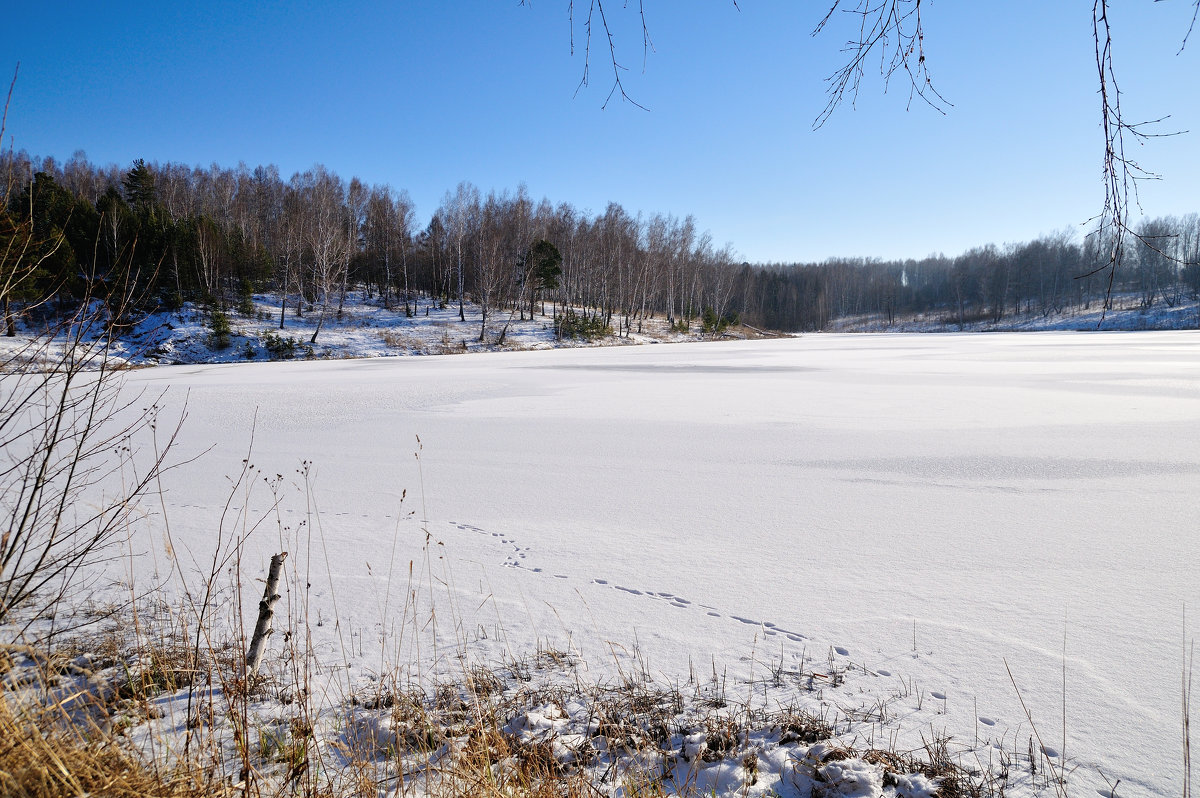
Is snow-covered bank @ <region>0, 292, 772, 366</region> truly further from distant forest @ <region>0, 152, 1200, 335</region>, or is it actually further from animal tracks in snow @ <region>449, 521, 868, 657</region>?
animal tracks in snow @ <region>449, 521, 868, 657</region>

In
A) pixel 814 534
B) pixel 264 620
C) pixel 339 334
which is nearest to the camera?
pixel 264 620

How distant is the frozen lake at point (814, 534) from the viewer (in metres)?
2.42

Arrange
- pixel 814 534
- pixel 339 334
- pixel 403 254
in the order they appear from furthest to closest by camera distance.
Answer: pixel 403 254
pixel 339 334
pixel 814 534

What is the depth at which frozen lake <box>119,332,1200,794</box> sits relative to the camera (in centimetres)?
242

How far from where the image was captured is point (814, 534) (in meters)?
3.88

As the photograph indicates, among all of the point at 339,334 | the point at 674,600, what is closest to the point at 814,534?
the point at 674,600

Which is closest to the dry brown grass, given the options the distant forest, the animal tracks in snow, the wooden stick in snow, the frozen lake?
the wooden stick in snow

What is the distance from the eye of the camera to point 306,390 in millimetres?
11695

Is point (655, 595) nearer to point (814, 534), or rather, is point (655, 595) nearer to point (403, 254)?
point (814, 534)

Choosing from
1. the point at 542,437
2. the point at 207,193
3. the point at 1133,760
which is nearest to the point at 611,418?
the point at 542,437

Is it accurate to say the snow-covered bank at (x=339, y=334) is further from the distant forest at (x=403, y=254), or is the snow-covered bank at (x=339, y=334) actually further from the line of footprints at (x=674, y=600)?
the line of footprints at (x=674, y=600)

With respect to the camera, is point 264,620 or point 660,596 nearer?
point 264,620

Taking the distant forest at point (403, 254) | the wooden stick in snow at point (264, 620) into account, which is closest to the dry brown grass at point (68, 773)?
the wooden stick in snow at point (264, 620)

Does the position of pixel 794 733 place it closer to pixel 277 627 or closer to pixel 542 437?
pixel 277 627
